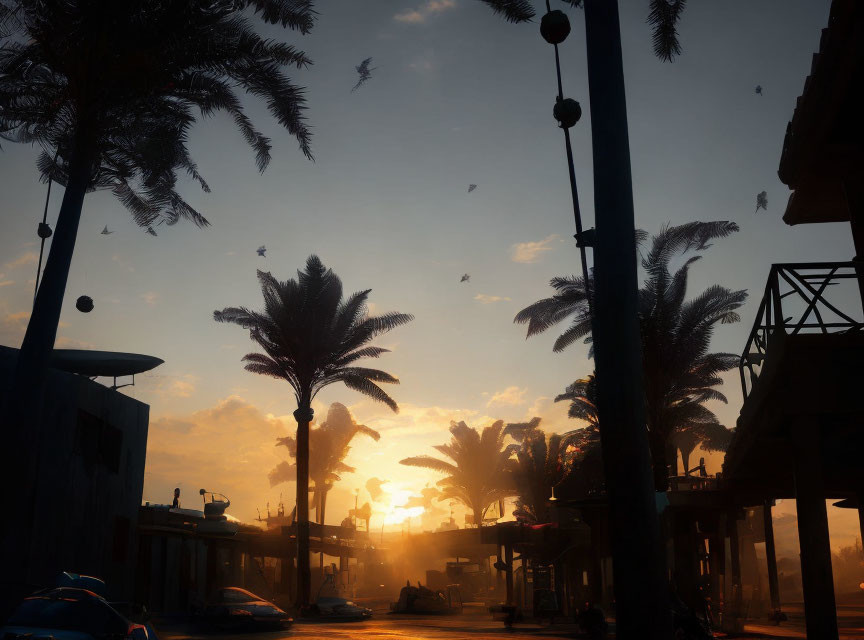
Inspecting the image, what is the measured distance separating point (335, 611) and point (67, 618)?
790 inches

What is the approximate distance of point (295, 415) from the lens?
29.6 metres

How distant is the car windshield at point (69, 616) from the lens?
9.00 m

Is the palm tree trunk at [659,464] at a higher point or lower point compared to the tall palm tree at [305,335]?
lower

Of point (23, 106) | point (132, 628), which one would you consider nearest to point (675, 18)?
point (132, 628)

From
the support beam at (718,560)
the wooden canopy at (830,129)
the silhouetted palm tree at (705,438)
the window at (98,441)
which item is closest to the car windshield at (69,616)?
the wooden canopy at (830,129)

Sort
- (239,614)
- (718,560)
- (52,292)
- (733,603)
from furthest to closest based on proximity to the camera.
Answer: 1. (718,560)
2. (733,603)
3. (239,614)
4. (52,292)

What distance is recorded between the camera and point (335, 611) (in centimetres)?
2781

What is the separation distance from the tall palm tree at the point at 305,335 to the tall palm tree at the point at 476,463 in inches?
1139

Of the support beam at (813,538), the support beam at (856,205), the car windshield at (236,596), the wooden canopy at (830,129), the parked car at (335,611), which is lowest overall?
the parked car at (335,611)

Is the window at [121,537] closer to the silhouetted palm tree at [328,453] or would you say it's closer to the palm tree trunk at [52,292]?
the palm tree trunk at [52,292]

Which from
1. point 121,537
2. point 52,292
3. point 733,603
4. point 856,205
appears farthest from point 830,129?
point 121,537

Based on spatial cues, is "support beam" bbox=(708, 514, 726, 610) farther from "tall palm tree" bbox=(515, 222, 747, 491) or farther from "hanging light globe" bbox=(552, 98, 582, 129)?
"hanging light globe" bbox=(552, 98, 582, 129)

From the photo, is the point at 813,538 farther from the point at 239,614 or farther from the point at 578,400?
the point at 578,400

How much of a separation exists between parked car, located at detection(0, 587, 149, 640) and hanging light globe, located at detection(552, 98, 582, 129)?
7991 mm
